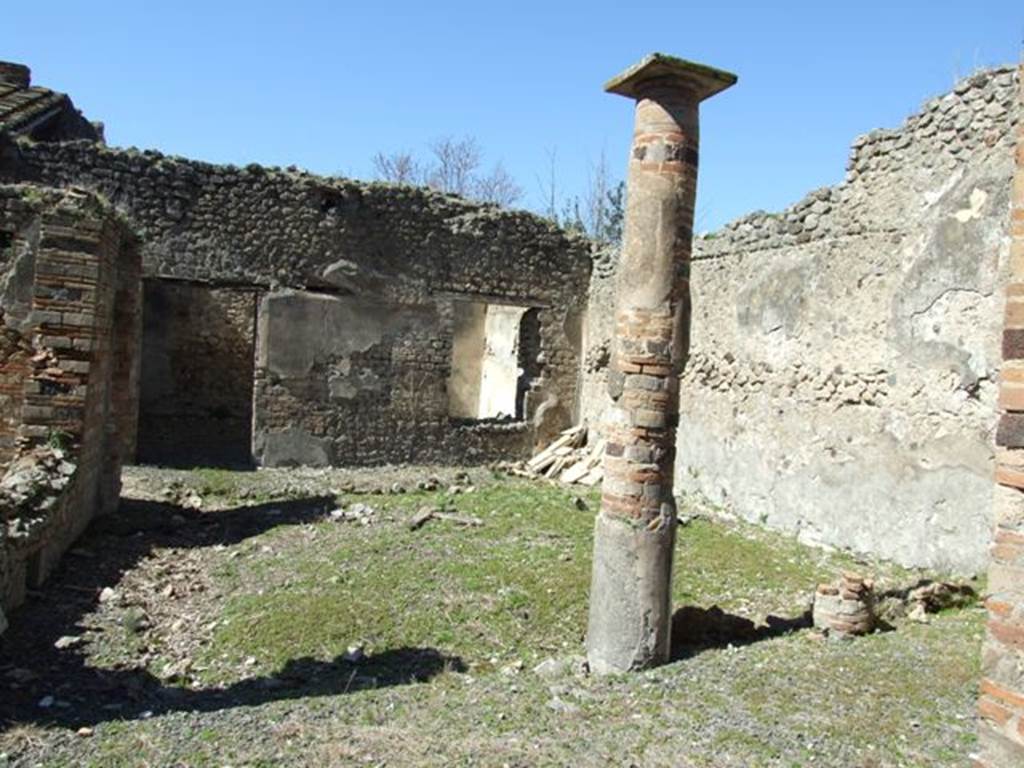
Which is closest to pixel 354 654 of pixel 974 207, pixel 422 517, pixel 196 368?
pixel 422 517

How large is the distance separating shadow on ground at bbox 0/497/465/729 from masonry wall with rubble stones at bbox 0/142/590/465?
4756mm

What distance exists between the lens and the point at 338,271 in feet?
38.7

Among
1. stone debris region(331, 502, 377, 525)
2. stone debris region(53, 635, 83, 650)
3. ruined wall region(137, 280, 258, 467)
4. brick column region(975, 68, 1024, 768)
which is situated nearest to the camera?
brick column region(975, 68, 1024, 768)

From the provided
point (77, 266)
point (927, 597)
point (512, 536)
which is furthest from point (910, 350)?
point (77, 266)

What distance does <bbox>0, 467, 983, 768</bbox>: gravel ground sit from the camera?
3.97 m

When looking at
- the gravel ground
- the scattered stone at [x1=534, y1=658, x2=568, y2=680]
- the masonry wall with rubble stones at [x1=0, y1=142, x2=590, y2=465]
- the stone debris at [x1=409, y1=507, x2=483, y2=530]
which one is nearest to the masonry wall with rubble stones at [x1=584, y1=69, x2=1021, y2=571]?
the gravel ground

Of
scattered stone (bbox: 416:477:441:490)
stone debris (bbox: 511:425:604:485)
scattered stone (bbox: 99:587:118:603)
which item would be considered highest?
stone debris (bbox: 511:425:604:485)

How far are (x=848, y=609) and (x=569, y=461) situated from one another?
7.02m

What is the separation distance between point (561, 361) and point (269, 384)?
4.41 m

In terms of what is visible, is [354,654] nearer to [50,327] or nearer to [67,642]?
[67,642]

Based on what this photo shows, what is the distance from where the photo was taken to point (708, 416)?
10.6 meters

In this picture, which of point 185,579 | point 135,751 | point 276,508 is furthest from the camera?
point 276,508

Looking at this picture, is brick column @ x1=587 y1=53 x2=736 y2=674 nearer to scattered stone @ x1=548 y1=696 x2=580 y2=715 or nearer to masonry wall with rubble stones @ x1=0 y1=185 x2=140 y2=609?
scattered stone @ x1=548 y1=696 x2=580 y2=715

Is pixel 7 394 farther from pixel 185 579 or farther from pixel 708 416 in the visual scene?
pixel 708 416
